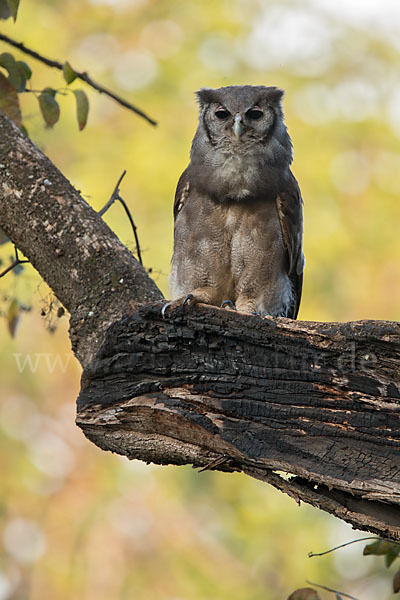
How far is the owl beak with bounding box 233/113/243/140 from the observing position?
3.82 meters

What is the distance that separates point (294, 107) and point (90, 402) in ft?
27.6

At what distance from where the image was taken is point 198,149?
4051 millimetres

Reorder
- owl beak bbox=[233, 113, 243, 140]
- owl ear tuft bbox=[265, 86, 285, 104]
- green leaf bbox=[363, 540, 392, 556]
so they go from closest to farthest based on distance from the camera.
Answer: green leaf bbox=[363, 540, 392, 556] → owl beak bbox=[233, 113, 243, 140] → owl ear tuft bbox=[265, 86, 285, 104]

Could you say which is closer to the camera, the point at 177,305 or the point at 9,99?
the point at 177,305

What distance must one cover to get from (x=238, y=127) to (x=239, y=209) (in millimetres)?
435

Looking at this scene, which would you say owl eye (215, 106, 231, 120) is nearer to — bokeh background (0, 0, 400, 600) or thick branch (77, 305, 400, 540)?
thick branch (77, 305, 400, 540)

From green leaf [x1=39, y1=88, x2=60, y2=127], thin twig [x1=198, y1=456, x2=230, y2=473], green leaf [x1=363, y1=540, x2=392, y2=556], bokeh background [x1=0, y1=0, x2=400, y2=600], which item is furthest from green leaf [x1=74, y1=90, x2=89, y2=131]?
bokeh background [x1=0, y1=0, x2=400, y2=600]

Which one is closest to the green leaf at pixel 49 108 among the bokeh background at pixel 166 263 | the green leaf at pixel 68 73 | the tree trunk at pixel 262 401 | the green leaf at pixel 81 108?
the green leaf at pixel 81 108

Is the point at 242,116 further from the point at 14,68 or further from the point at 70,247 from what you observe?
the point at 70,247

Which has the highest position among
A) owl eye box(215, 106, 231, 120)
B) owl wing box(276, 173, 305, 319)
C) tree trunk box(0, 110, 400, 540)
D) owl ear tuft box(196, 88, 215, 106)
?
owl ear tuft box(196, 88, 215, 106)

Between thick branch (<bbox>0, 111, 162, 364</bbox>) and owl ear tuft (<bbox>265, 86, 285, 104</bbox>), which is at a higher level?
owl ear tuft (<bbox>265, 86, 285, 104</bbox>)

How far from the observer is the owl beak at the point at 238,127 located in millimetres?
3816

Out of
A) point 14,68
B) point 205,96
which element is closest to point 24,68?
point 14,68

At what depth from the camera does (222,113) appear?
3.96m
